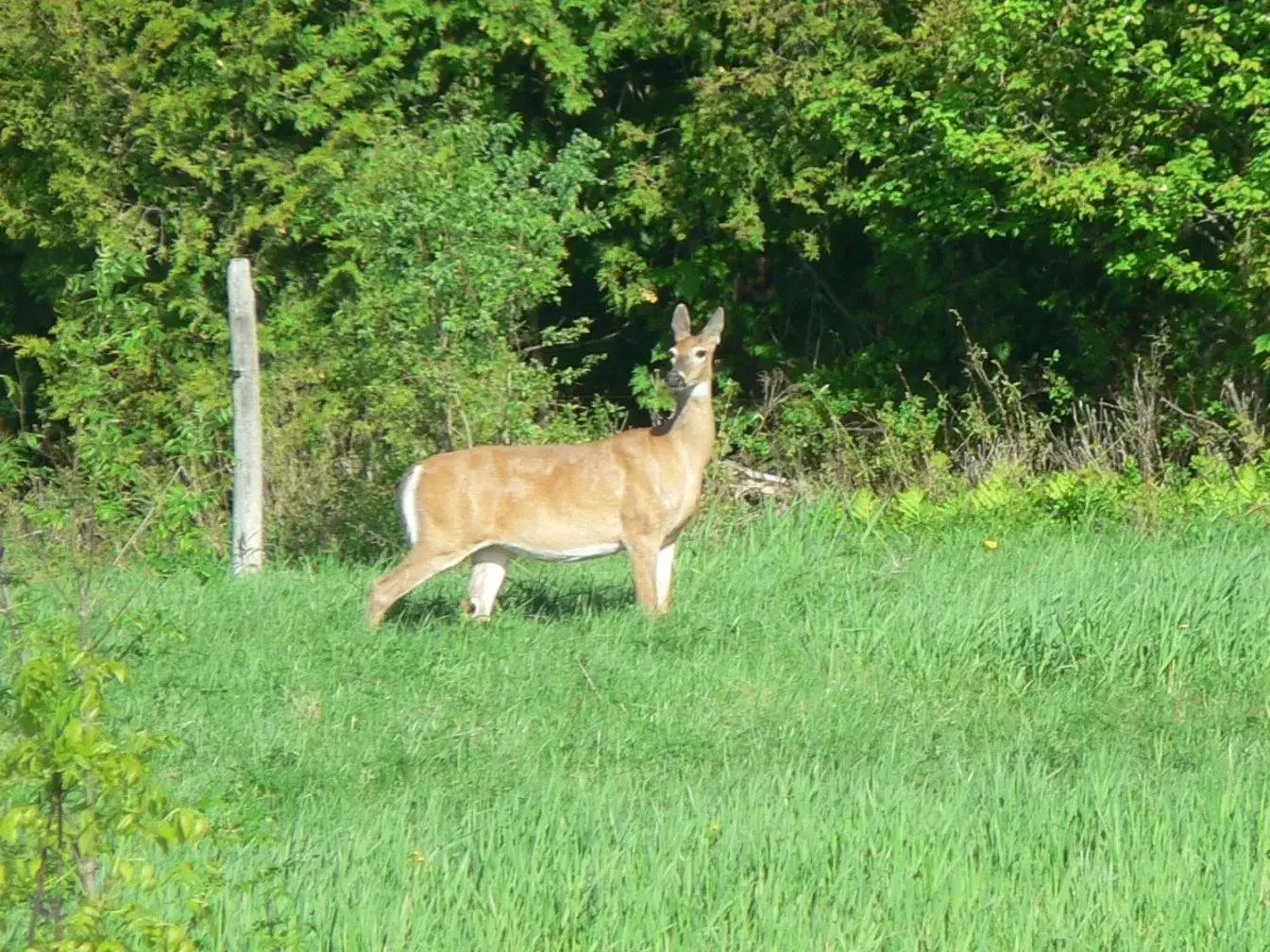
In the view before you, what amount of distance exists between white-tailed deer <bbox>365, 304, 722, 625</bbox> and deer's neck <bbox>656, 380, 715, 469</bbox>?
0.01 m

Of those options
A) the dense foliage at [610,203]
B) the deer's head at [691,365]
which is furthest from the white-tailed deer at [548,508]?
the dense foliage at [610,203]

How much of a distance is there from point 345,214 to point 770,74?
186 inches

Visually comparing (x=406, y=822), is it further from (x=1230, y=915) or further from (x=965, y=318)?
(x=965, y=318)

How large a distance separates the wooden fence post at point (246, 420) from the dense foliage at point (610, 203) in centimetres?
98

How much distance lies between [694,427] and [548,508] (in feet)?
3.14

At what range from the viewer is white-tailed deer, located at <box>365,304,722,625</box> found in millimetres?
10211

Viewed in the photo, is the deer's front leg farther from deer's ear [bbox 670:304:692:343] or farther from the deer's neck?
deer's ear [bbox 670:304:692:343]

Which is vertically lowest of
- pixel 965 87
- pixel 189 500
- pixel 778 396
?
pixel 778 396

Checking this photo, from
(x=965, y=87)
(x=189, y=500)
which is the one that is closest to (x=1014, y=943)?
(x=189, y=500)

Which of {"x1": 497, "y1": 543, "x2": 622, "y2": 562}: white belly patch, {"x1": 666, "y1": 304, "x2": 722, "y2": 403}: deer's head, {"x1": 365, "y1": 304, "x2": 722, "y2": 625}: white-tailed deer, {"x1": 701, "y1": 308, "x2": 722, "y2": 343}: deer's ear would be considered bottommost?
{"x1": 497, "y1": 543, "x2": 622, "y2": 562}: white belly patch

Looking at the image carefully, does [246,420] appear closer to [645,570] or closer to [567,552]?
[567,552]

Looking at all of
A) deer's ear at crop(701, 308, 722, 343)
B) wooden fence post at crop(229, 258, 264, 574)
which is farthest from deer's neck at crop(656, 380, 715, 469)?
wooden fence post at crop(229, 258, 264, 574)

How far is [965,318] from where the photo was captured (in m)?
18.1

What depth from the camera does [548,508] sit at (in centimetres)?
1031
